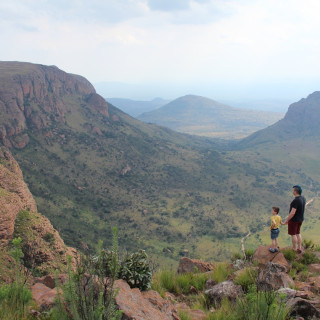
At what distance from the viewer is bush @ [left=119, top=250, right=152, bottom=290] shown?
6094mm

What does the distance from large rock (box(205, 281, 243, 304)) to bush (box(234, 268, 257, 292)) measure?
27 centimetres

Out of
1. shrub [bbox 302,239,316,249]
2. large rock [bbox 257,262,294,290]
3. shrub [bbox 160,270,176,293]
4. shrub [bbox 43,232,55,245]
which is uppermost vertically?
large rock [bbox 257,262,294,290]

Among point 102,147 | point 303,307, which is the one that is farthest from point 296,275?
point 102,147

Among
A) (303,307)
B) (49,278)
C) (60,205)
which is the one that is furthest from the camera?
Result: (60,205)

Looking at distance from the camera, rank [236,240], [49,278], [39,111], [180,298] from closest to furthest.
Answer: [180,298] < [49,278] < [236,240] < [39,111]

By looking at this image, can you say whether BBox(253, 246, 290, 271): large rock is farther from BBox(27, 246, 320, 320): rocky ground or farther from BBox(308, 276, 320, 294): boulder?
BBox(308, 276, 320, 294): boulder

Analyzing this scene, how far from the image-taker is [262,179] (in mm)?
90000

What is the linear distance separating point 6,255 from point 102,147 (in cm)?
6606

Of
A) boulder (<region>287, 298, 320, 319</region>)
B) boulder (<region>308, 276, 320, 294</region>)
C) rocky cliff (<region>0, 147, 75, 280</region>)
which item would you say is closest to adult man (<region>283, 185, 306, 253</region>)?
boulder (<region>308, 276, 320, 294</region>)

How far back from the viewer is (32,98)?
263 feet

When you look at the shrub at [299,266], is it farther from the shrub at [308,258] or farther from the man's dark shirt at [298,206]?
the man's dark shirt at [298,206]

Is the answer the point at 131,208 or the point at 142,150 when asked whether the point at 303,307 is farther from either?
the point at 142,150

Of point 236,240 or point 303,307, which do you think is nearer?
point 303,307

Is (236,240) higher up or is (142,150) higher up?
(142,150)
